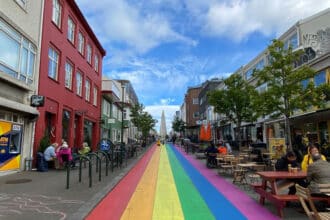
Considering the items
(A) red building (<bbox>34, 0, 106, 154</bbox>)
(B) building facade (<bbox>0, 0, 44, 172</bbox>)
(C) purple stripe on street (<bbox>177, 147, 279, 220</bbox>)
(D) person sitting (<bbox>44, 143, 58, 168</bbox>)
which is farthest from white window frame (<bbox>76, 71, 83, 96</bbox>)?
(C) purple stripe on street (<bbox>177, 147, 279, 220</bbox>)

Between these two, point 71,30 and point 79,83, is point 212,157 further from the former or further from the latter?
point 71,30

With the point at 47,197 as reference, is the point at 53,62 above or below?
above

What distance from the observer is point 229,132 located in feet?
148

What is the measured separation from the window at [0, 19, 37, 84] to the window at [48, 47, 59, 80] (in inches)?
90.5

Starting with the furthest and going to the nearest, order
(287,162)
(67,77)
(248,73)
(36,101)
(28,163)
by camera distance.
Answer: (248,73) < (67,77) < (36,101) < (28,163) < (287,162)

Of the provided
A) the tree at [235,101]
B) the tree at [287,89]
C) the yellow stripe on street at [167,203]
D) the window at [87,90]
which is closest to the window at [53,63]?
the window at [87,90]

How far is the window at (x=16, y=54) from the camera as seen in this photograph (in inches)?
502

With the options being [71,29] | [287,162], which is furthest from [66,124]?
[287,162]

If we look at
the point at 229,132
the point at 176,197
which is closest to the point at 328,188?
the point at 176,197

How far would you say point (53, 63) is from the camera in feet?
61.6

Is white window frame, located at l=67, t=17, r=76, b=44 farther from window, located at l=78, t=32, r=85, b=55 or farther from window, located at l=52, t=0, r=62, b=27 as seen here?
window, located at l=52, t=0, r=62, b=27

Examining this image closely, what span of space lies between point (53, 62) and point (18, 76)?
494 cm

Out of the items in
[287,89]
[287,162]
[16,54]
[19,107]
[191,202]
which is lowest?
[191,202]

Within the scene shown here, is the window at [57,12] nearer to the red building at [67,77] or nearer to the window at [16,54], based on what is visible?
the red building at [67,77]
